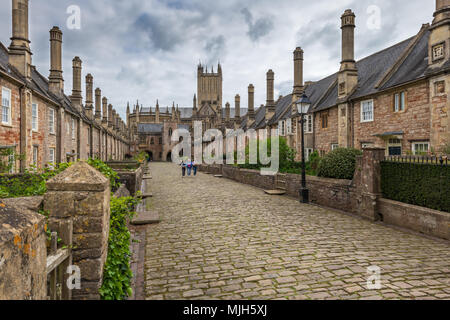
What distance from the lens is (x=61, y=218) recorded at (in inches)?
130

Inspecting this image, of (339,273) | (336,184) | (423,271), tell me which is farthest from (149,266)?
(336,184)

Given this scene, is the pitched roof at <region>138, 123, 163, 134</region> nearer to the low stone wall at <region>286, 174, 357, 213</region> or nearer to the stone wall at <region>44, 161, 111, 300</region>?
the low stone wall at <region>286, 174, 357, 213</region>

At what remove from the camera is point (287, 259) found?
5676 millimetres

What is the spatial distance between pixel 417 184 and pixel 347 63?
17.1 metres

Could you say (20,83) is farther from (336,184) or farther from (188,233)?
(336,184)

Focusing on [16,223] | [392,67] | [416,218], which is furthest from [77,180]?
[392,67]

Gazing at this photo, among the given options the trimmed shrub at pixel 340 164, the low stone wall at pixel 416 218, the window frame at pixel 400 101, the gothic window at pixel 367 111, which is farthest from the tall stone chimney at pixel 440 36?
the low stone wall at pixel 416 218

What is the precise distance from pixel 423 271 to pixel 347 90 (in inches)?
774

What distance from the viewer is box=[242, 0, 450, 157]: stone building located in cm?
1432

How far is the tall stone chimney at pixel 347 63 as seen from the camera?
2046 cm

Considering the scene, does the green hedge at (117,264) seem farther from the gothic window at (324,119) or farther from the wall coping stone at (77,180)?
the gothic window at (324,119)

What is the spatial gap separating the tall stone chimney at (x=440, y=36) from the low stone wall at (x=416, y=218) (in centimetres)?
1052

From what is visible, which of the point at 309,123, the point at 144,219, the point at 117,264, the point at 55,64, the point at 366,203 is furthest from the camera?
the point at 309,123

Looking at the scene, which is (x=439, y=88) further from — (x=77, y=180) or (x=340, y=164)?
(x=77, y=180)
